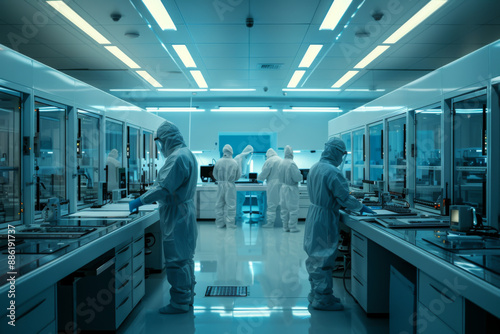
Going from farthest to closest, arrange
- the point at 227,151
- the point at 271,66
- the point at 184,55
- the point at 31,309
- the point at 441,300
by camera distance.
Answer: the point at 227,151
the point at 271,66
the point at 184,55
the point at 441,300
the point at 31,309

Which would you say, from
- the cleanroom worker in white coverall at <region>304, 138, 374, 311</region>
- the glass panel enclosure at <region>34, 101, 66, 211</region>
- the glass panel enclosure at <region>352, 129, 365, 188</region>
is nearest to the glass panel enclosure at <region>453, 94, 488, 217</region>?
the cleanroom worker in white coverall at <region>304, 138, 374, 311</region>

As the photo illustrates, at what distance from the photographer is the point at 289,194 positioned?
6.26 m

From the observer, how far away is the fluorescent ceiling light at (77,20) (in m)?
3.25

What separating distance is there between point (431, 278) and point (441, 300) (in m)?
0.12

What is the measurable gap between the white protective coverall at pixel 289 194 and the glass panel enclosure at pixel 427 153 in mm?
2860

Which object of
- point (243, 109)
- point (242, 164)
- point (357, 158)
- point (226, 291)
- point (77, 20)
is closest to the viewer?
point (226, 291)

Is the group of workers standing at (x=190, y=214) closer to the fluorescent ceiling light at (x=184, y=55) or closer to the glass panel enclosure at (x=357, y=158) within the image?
the fluorescent ceiling light at (x=184, y=55)

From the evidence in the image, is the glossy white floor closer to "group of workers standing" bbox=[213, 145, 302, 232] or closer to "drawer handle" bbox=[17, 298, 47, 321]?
"drawer handle" bbox=[17, 298, 47, 321]

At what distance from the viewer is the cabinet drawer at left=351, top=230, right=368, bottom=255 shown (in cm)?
271

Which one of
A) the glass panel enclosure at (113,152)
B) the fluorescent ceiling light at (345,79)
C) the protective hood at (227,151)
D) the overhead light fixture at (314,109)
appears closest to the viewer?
the glass panel enclosure at (113,152)

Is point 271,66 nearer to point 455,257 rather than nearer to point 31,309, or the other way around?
point 455,257

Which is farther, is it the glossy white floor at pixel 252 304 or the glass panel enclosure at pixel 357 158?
the glass panel enclosure at pixel 357 158

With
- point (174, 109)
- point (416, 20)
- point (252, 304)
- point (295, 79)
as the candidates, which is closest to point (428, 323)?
point (252, 304)

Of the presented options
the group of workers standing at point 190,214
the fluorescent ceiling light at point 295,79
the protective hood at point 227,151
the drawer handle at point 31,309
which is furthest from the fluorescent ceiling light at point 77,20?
the fluorescent ceiling light at point 295,79
